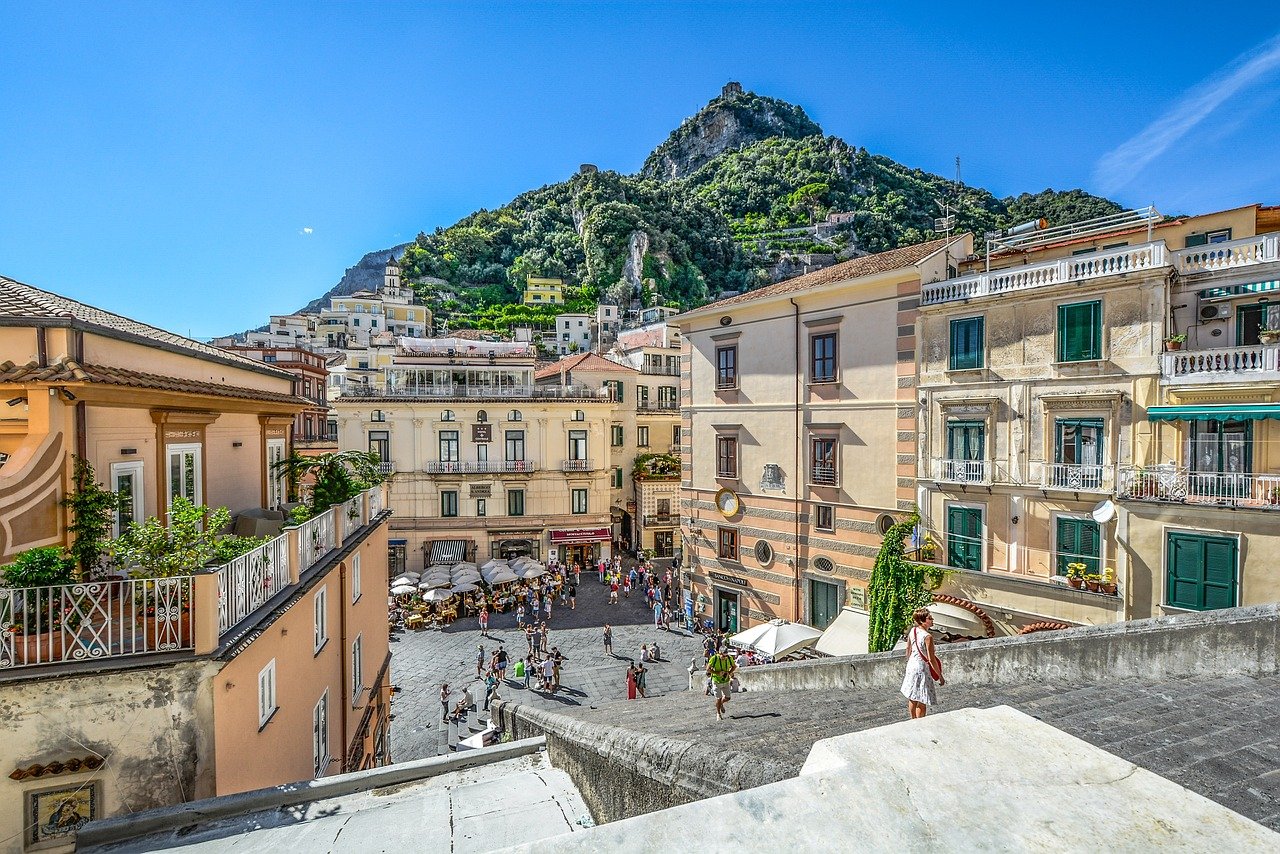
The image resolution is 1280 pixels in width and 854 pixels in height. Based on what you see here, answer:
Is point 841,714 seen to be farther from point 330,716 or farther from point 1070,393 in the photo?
point 1070,393

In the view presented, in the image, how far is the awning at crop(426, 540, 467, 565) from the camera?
109 feet

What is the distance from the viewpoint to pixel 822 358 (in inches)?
820

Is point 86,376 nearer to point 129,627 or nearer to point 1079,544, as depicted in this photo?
point 129,627

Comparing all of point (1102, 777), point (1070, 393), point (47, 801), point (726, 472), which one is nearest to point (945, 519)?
point (1070, 393)

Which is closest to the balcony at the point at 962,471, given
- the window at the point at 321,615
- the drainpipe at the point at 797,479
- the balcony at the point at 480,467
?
the drainpipe at the point at 797,479

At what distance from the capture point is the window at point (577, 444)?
35406mm

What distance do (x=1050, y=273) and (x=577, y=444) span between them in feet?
80.9

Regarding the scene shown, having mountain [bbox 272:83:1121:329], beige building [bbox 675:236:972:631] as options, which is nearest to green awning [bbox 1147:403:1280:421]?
beige building [bbox 675:236:972:631]

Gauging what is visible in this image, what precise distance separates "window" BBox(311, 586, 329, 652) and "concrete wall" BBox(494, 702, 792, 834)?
648 centimetres

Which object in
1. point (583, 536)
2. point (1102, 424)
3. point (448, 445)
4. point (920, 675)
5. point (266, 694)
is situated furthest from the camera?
point (583, 536)

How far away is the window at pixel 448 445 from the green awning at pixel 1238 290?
102 feet

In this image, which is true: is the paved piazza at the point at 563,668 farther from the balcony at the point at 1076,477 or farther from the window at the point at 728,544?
the balcony at the point at 1076,477

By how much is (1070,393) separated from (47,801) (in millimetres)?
20329

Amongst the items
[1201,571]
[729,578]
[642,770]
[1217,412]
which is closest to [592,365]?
[729,578]
